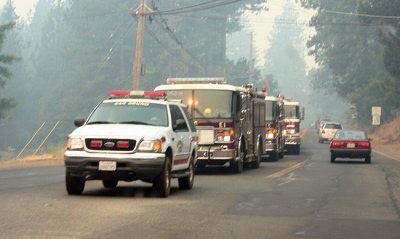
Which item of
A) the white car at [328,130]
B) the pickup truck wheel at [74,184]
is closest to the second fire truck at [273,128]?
the pickup truck wheel at [74,184]

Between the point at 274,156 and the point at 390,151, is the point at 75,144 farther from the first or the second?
the point at 390,151

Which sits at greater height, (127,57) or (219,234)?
(127,57)

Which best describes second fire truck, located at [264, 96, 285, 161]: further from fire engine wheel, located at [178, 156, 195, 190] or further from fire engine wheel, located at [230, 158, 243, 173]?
fire engine wheel, located at [178, 156, 195, 190]

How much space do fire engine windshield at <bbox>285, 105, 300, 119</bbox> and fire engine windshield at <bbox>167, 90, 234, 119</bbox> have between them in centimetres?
2132

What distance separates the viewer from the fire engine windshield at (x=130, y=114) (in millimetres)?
17453

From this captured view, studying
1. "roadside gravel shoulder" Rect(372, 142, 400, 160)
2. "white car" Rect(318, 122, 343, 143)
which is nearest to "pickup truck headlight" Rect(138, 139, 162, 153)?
"roadside gravel shoulder" Rect(372, 142, 400, 160)

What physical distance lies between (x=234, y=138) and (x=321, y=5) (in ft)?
290

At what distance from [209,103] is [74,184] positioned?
9076 mm

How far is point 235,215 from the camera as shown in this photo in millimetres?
14156

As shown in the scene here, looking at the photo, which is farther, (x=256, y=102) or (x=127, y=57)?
(x=127, y=57)

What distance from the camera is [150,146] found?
16281mm

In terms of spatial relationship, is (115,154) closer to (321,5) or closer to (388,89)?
(388,89)

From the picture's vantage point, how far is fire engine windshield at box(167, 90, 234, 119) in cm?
2525

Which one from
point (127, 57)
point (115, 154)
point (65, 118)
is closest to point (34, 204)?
point (115, 154)
